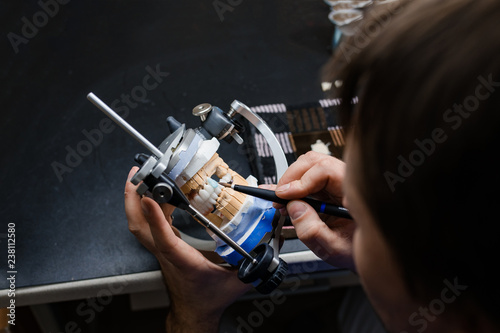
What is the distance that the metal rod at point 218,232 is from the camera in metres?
0.73

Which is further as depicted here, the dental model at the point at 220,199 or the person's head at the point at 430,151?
the dental model at the point at 220,199

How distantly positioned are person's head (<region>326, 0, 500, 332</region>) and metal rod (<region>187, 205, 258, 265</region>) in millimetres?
306

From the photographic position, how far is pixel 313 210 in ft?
2.61

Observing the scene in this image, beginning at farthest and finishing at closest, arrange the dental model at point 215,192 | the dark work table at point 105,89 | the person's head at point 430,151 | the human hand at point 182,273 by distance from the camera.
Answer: the dark work table at point 105,89 → the human hand at point 182,273 → the dental model at point 215,192 → the person's head at point 430,151

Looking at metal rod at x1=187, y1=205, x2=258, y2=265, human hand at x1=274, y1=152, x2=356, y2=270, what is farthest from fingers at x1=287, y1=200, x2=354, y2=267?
metal rod at x1=187, y1=205, x2=258, y2=265

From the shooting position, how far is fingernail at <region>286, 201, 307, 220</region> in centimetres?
78

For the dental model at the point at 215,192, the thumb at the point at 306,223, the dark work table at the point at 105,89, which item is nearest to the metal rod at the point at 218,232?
the dental model at the point at 215,192

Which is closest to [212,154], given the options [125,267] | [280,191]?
[280,191]

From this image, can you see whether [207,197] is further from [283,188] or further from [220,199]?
[283,188]

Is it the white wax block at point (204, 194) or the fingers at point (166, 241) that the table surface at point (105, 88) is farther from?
the white wax block at point (204, 194)

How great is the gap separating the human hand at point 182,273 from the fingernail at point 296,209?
0.64ft

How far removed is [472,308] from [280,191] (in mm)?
403

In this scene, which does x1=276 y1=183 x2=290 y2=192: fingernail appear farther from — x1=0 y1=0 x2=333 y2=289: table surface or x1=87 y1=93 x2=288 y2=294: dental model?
x1=0 y1=0 x2=333 y2=289: table surface

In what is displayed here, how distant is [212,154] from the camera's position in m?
0.78
